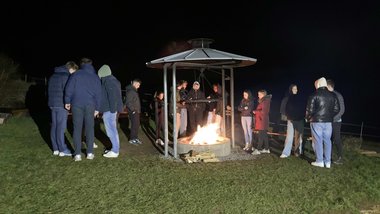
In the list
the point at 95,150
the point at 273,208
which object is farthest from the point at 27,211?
the point at 95,150

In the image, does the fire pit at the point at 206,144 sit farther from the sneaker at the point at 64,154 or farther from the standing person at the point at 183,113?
the sneaker at the point at 64,154

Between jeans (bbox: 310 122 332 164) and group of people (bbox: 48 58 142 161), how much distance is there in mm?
4594

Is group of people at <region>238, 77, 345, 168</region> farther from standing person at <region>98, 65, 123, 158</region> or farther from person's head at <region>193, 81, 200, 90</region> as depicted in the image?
standing person at <region>98, 65, 123, 158</region>

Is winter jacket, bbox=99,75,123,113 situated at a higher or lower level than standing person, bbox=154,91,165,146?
higher

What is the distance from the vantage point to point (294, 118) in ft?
30.2

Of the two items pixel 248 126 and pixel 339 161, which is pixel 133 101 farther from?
pixel 339 161

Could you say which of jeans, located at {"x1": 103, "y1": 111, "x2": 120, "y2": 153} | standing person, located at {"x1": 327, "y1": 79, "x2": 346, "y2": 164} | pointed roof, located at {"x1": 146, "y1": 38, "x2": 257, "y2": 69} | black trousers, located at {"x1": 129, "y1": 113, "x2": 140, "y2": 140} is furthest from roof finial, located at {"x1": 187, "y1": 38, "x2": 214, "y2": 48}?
standing person, located at {"x1": 327, "y1": 79, "x2": 346, "y2": 164}

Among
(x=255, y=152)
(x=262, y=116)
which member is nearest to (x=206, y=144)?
(x=255, y=152)

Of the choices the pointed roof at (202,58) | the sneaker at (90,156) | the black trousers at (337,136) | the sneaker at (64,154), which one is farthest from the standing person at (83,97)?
the black trousers at (337,136)

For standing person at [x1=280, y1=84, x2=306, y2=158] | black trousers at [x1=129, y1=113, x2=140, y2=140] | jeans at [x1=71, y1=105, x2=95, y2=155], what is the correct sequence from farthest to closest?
1. black trousers at [x1=129, y1=113, x2=140, y2=140]
2. standing person at [x1=280, y1=84, x2=306, y2=158]
3. jeans at [x1=71, y1=105, x2=95, y2=155]

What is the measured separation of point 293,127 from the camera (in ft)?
30.6

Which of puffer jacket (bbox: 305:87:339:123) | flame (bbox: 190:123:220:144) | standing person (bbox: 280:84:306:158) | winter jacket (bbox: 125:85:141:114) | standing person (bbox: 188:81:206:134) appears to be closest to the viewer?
puffer jacket (bbox: 305:87:339:123)

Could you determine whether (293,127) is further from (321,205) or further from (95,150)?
(95,150)

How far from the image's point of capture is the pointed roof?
8.54 m
